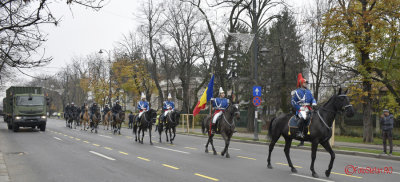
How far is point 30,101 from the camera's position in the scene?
2902 centimetres

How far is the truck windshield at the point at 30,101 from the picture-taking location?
28.5 m

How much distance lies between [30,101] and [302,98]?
2504 centimetres

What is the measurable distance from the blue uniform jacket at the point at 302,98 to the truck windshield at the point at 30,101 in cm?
2452

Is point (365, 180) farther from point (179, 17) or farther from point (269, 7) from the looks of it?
point (179, 17)

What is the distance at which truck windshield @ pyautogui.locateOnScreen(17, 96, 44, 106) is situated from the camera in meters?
28.5

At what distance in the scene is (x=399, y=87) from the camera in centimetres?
2088

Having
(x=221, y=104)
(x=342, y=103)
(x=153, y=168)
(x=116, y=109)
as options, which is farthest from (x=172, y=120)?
(x=342, y=103)

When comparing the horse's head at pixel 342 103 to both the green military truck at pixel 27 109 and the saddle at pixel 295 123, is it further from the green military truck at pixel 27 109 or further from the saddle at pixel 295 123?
the green military truck at pixel 27 109

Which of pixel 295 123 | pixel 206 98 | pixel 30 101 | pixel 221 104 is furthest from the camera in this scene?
pixel 30 101

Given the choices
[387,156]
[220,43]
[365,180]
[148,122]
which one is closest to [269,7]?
[220,43]

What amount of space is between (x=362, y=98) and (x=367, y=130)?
3.12 meters

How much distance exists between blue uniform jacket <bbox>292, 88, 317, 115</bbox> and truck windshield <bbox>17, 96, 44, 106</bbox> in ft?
80.4

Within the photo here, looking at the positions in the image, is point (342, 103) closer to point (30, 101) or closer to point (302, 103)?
point (302, 103)

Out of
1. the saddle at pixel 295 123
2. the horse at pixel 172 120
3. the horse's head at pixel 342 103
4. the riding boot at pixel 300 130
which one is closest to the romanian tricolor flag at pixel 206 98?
the horse at pixel 172 120
